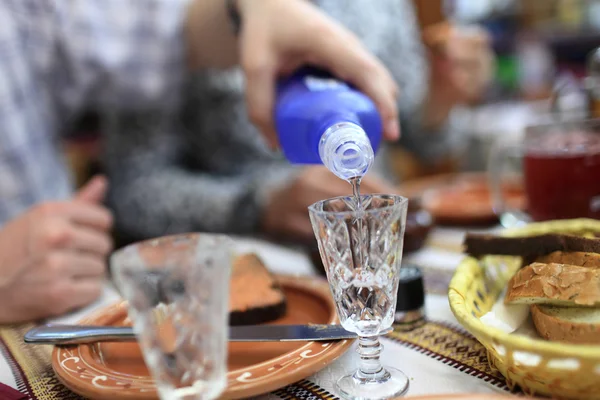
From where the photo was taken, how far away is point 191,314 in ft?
1.00

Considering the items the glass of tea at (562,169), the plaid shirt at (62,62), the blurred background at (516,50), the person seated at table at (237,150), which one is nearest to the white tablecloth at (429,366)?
the glass of tea at (562,169)

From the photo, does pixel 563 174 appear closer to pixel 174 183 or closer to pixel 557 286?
pixel 557 286

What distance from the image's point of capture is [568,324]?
0.35 m

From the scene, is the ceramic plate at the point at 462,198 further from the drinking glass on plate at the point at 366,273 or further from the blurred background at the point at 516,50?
the blurred background at the point at 516,50

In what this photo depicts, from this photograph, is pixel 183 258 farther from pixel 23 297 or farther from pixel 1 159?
pixel 1 159

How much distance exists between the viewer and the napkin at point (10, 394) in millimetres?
406

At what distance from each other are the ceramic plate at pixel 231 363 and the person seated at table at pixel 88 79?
160mm

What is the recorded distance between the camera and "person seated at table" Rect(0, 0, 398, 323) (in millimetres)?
616

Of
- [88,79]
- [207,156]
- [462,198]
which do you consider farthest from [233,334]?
[207,156]

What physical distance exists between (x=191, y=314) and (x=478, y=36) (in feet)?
3.54

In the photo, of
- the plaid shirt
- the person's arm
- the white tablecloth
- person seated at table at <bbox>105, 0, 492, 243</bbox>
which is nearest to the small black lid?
the white tablecloth

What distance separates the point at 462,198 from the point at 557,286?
57cm

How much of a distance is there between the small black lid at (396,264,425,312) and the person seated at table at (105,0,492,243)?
30 cm

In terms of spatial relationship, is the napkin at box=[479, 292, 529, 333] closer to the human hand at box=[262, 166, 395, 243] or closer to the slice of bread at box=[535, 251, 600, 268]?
the slice of bread at box=[535, 251, 600, 268]
